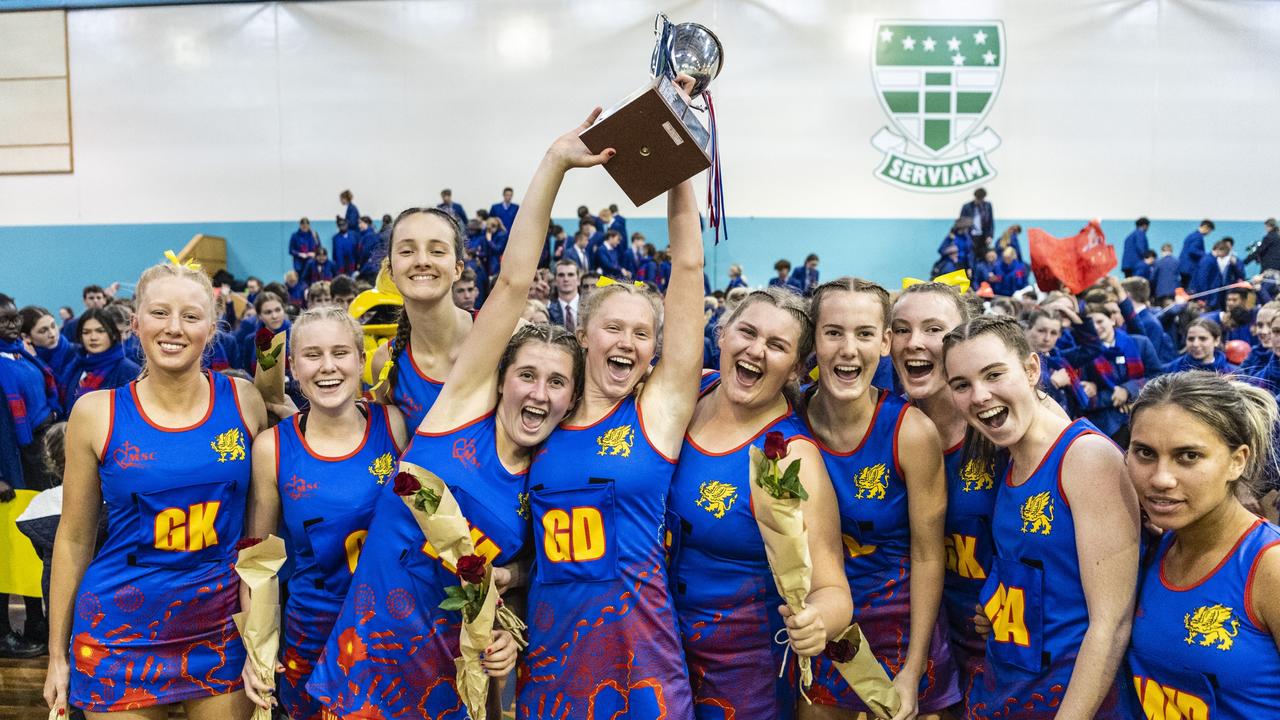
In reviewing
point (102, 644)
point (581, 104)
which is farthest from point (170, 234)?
point (102, 644)

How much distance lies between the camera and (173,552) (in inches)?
101

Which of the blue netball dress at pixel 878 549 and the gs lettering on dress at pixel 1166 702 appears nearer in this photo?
the gs lettering on dress at pixel 1166 702

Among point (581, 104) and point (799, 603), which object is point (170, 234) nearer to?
point (581, 104)

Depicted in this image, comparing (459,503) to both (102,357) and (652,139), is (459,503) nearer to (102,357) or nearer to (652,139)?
(652,139)

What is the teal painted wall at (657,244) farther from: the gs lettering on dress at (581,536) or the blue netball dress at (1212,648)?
the blue netball dress at (1212,648)

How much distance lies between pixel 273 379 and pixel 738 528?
170 centimetres

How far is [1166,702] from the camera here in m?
1.97

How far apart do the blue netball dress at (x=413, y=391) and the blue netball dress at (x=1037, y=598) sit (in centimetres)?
175

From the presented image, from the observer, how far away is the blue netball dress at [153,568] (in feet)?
8.31

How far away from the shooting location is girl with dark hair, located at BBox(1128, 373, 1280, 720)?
1848mm

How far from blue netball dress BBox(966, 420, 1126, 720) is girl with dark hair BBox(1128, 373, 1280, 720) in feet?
0.50

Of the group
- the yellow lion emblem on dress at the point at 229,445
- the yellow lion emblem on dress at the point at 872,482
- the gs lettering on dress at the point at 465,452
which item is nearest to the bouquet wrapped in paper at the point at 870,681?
the yellow lion emblem on dress at the point at 872,482

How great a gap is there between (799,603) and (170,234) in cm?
1758

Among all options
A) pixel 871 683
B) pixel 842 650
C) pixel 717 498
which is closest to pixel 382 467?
pixel 717 498
